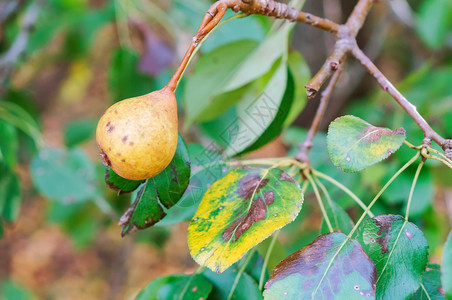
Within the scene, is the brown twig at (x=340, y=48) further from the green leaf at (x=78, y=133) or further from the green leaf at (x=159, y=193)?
the green leaf at (x=78, y=133)

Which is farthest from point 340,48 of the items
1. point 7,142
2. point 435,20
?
point 435,20

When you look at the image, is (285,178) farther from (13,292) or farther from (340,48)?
(13,292)

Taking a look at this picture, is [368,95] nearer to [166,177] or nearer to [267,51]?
[267,51]

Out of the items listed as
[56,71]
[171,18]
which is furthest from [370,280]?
[56,71]

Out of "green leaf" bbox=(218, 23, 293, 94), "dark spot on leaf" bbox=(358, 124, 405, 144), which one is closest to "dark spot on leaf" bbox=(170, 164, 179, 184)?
"dark spot on leaf" bbox=(358, 124, 405, 144)

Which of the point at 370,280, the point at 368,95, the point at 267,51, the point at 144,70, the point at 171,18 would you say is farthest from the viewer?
the point at 368,95
